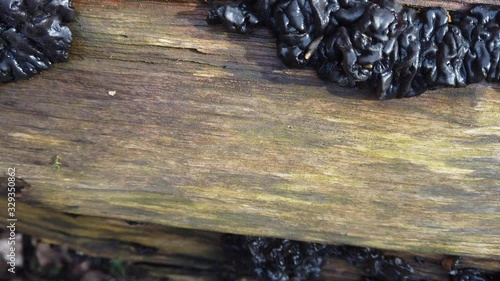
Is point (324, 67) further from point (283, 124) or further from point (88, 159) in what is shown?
point (88, 159)

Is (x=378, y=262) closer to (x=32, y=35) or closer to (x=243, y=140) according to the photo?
(x=243, y=140)

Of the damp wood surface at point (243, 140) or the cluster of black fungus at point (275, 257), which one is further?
the cluster of black fungus at point (275, 257)

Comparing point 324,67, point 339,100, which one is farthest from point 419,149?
point 324,67

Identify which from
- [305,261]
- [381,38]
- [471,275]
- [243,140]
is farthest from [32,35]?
[471,275]

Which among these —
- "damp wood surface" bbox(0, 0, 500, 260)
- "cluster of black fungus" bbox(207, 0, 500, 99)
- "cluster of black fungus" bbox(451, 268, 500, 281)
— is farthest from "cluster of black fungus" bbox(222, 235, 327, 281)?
"cluster of black fungus" bbox(207, 0, 500, 99)

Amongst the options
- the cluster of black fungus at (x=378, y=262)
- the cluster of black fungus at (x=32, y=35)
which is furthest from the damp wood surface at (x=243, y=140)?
the cluster of black fungus at (x=378, y=262)

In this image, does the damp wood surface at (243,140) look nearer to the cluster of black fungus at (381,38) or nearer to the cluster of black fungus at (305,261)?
the cluster of black fungus at (381,38)
